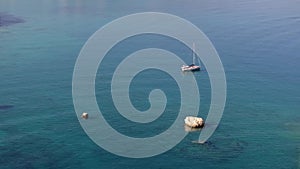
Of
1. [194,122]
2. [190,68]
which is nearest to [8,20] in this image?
[190,68]

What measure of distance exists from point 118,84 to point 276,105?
96.0 feet

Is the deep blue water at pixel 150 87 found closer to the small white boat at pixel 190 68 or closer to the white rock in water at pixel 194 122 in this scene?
the small white boat at pixel 190 68

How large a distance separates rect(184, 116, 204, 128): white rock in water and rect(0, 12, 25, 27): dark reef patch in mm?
72600

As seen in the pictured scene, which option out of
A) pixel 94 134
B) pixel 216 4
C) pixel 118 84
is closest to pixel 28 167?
pixel 94 134

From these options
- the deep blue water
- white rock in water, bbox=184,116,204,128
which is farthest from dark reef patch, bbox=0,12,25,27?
white rock in water, bbox=184,116,204,128

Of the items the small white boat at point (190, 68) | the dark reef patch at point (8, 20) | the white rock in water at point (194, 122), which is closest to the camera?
the white rock in water at point (194, 122)

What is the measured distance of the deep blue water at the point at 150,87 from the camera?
68.1 m

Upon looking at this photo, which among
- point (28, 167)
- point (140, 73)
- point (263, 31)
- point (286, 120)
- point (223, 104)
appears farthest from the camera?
point (263, 31)

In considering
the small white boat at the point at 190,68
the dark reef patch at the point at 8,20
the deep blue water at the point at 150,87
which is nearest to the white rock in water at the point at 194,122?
the deep blue water at the point at 150,87

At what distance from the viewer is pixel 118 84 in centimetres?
9219

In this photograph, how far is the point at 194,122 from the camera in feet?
250

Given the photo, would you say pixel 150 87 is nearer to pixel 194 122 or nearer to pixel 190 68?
pixel 190 68

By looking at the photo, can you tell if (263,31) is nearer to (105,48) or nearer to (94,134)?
(105,48)

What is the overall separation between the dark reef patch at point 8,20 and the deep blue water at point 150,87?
0.91 ft
